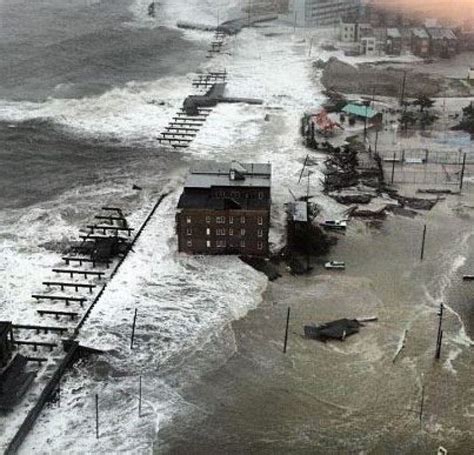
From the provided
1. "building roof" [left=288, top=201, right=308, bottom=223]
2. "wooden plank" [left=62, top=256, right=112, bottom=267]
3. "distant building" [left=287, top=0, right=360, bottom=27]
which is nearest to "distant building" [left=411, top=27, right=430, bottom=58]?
"distant building" [left=287, top=0, right=360, bottom=27]

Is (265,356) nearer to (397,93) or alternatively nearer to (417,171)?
(417,171)

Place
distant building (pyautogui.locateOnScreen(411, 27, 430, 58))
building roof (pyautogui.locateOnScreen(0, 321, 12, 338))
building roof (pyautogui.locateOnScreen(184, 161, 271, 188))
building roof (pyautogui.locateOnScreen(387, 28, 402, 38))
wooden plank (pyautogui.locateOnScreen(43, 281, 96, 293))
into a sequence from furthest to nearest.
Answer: building roof (pyautogui.locateOnScreen(387, 28, 402, 38))
distant building (pyautogui.locateOnScreen(411, 27, 430, 58))
building roof (pyautogui.locateOnScreen(184, 161, 271, 188))
wooden plank (pyautogui.locateOnScreen(43, 281, 96, 293))
building roof (pyautogui.locateOnScreen(0, 321, 12, 338))

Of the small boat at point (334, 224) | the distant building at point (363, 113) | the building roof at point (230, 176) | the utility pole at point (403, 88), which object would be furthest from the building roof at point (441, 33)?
the building roof at point (230, 176)

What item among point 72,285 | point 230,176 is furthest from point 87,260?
point 230,176

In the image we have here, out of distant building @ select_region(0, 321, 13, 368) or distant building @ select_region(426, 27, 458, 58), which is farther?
distant building @ select_region(426, 27, 458, 58)

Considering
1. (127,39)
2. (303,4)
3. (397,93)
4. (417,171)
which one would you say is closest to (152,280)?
(417,171)

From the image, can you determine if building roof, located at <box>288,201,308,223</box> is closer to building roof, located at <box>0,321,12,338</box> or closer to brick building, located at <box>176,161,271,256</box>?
brick building, located at <box>176,161,271,256</box>
